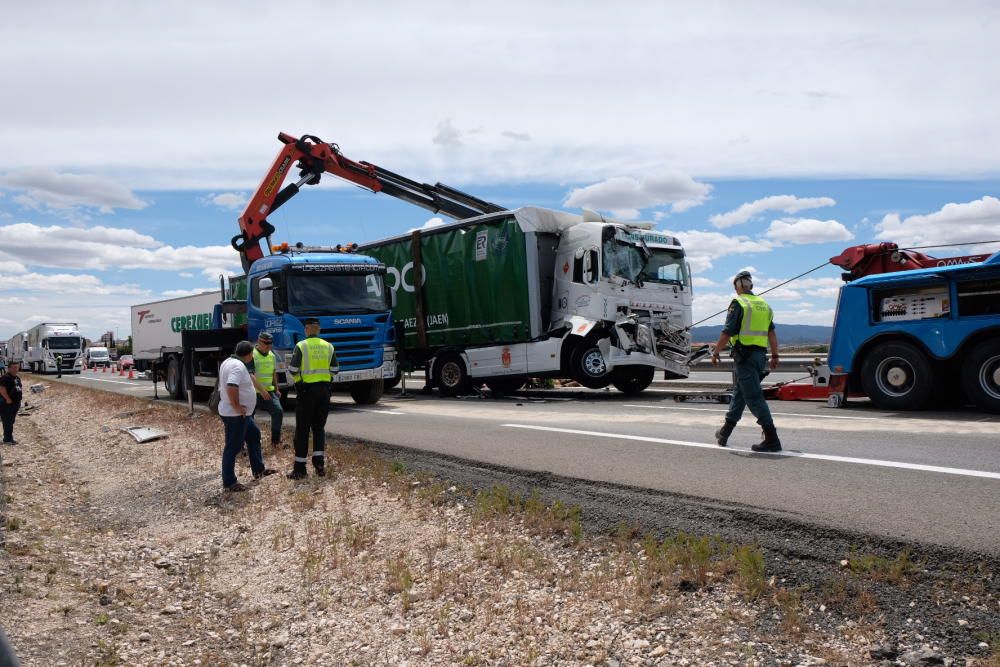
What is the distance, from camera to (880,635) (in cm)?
384

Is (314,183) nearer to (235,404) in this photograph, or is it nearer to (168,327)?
(168,327)

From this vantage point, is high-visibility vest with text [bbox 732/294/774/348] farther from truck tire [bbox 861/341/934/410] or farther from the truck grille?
the truck grille

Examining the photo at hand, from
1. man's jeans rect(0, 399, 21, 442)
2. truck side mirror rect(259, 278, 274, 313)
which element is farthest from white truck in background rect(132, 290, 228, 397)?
truck side mirror rect(259, 278, 274, 313)

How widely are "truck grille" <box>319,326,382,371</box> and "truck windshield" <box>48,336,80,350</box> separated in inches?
1628

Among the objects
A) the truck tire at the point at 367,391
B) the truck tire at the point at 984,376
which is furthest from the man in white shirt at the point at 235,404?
the truck tire at the point at 984,376

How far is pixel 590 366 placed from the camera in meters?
15.5

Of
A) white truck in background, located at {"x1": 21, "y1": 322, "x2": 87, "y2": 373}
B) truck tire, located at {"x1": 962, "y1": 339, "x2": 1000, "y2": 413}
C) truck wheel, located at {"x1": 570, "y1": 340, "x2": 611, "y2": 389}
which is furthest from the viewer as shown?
white truck in background, located at {"x1": 21, "y1": 322, "x2": 87, "y2": 373}

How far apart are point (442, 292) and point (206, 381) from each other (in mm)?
5438

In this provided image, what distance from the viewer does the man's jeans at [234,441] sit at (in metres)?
8.62

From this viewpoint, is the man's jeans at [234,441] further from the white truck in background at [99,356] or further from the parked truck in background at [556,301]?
the white truck in background at [99,356]

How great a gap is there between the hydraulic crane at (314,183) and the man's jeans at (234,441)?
12.1 metres

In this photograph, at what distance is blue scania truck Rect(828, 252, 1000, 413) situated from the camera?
10.3 metres

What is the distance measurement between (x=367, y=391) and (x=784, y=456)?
10.4 metres

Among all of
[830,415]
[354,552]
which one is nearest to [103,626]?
[354,552]
